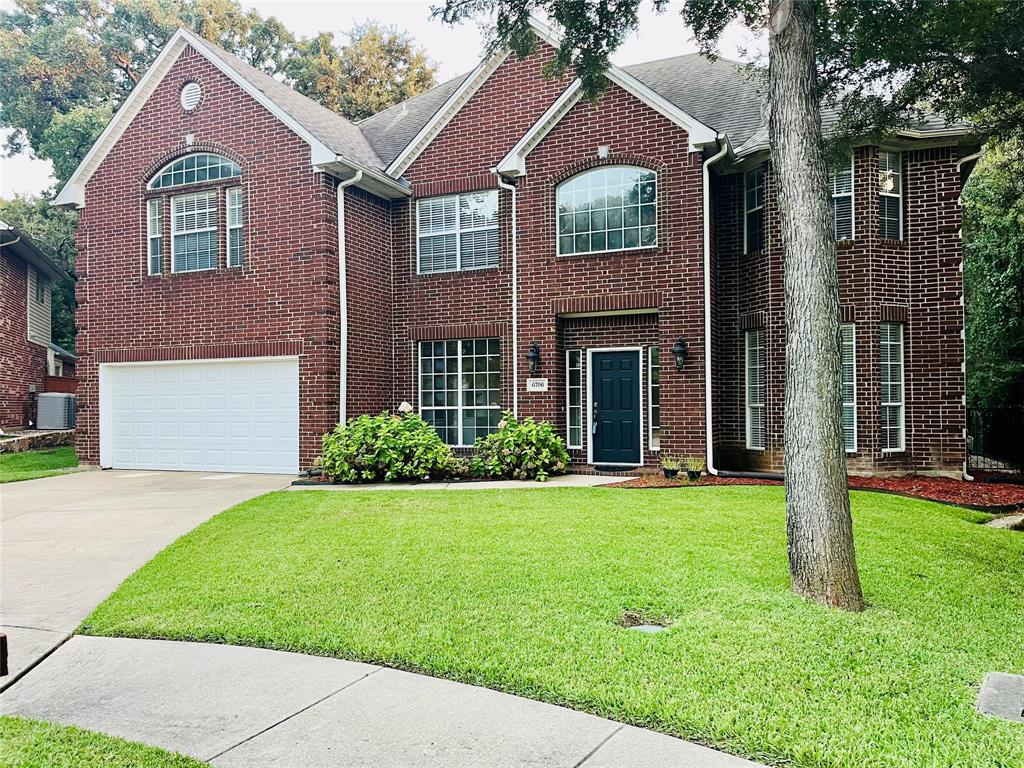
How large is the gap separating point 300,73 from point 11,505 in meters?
23.1

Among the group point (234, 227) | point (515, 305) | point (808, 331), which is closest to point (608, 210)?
point (515, 305)

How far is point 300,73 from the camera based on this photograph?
29594 mm

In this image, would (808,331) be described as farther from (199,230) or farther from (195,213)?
(195,213)

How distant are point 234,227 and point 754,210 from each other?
31.9 feet

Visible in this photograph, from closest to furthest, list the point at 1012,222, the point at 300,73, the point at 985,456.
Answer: the point at 1012,222, the point at 985,456, the point at 300,73

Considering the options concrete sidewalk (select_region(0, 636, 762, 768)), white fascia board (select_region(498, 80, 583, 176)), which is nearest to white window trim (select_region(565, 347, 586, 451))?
white fascia board (select_region(498, 80, 583, 176))

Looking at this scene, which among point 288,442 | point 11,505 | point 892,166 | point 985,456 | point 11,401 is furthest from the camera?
point 11,401

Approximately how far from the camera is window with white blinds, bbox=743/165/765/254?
44.0 ft

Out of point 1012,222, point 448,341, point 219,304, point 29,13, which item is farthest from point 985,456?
point 29,13

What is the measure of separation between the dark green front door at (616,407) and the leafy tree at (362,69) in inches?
743

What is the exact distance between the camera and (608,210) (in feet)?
45.0

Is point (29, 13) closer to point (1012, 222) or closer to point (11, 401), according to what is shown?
point (11, 401)

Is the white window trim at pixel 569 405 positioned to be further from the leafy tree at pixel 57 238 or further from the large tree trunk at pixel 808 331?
the leafy tree at pixel 57 238

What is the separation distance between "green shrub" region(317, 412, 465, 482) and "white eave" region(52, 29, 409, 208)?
4837 millimetres
